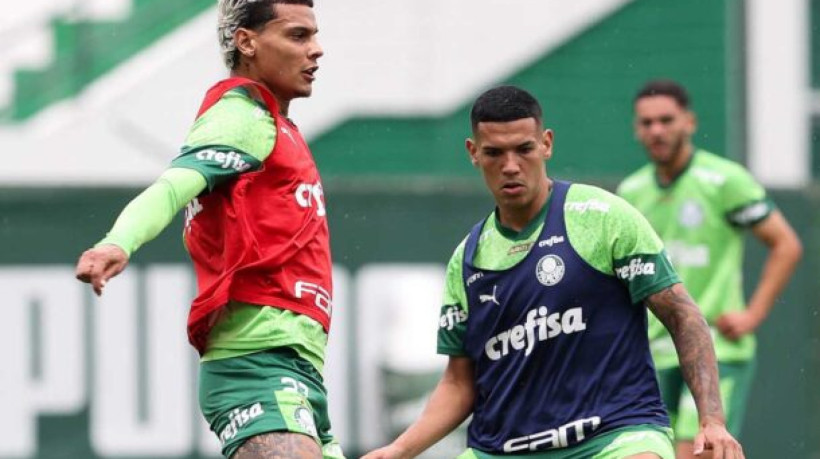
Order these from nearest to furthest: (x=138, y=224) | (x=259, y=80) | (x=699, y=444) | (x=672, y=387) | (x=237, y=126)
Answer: (x=138, y=224) < (x=699, y=444) < (x=237, y=126) < (x=259, y=80) < (x=672, y=387)

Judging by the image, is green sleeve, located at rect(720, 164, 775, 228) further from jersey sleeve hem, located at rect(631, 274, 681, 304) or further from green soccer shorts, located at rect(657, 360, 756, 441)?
jersey sleeve hem, located at rect(631, 274, 681, 304)

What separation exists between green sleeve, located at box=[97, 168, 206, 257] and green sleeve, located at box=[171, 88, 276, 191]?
0.06 m

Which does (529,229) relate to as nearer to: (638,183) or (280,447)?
(280,447)

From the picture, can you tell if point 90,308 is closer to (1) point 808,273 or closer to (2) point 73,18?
(2) point 73,18

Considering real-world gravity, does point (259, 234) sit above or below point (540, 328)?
above

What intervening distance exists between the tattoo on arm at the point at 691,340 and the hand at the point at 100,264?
183cm

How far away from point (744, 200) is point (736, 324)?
0.69 metres

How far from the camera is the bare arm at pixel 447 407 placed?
21.6 ft

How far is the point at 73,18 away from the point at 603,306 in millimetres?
7528

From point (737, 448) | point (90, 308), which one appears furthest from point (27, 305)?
point (737, 448)

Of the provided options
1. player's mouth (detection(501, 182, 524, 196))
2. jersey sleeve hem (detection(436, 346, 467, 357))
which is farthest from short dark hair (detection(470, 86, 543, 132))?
jersey sleeve hem (detection(436, 346, 467, 357))

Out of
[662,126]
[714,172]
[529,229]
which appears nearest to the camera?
[529,229]

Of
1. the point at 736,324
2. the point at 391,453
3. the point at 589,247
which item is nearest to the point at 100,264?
the point at 391,453

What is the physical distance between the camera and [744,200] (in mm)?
9875
